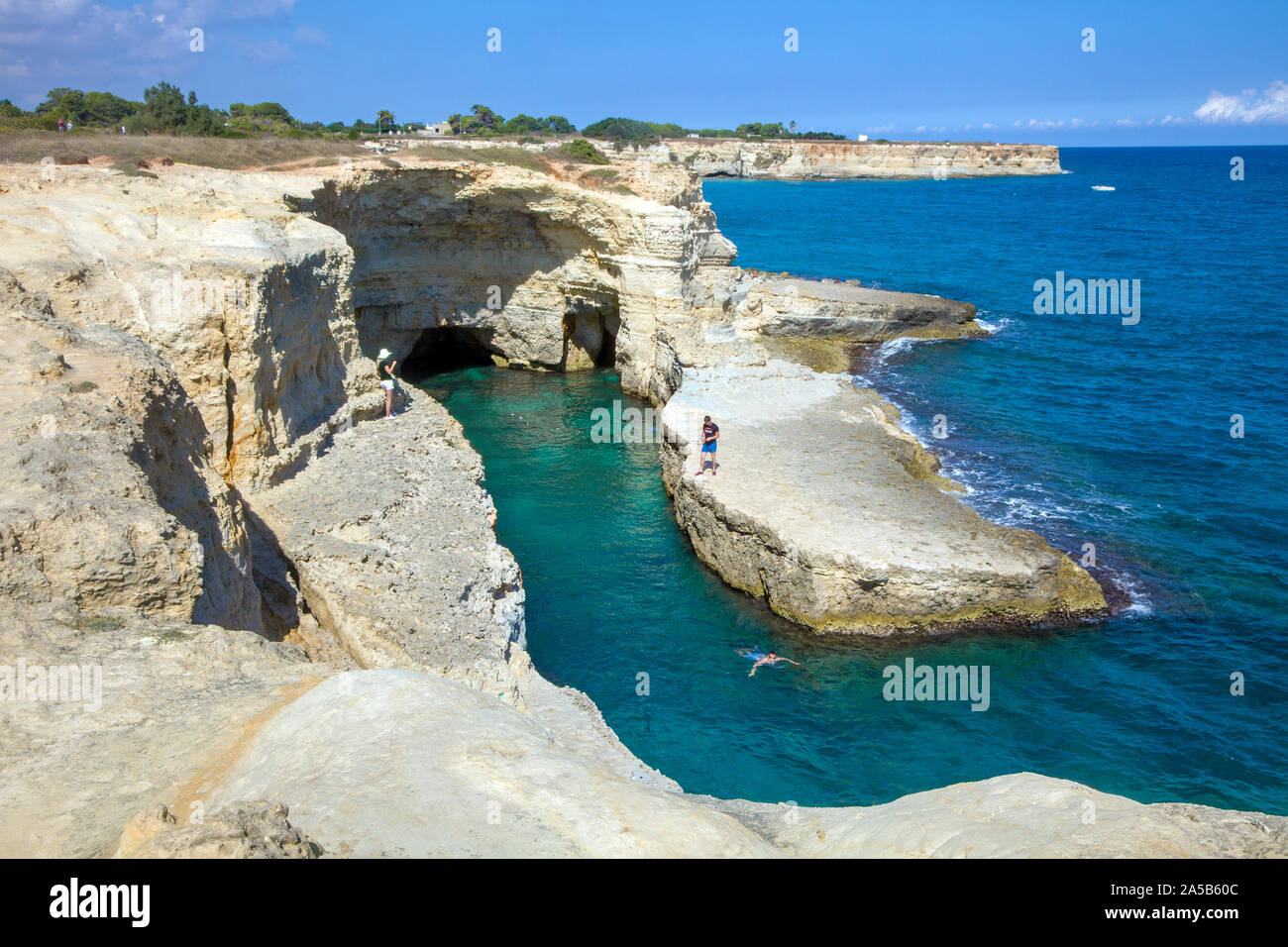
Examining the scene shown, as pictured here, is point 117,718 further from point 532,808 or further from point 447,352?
point 447,352

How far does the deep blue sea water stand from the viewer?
1577 centimetres

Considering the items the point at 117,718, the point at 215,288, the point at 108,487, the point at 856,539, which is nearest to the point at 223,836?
the point at 117,718

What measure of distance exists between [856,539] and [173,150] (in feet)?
85.4

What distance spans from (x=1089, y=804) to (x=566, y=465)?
74.1ft

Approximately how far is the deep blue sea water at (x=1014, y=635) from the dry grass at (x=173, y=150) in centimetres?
1018

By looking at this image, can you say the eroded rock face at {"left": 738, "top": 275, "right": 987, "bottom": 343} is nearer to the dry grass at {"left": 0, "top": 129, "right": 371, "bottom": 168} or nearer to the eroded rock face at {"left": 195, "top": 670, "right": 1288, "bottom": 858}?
the dry grass at {"left": 0, "top": 129, "right": 371, "bottom": 168}

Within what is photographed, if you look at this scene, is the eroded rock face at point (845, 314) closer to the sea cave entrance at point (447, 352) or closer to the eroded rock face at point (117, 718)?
the sea cave entrance at point (447, 352)

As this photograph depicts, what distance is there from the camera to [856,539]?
1967cm

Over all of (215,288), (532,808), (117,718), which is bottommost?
(532,808)

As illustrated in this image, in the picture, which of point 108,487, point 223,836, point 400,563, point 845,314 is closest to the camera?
point 223,836

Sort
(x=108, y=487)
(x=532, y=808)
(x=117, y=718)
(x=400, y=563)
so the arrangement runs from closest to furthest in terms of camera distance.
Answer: (x=532, y=808)
(x=117, y=718)
(x=108, y=487)
(x=400, y=563)

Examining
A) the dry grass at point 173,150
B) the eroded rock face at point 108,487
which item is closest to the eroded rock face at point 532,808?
the eroded rock face at point 108,487

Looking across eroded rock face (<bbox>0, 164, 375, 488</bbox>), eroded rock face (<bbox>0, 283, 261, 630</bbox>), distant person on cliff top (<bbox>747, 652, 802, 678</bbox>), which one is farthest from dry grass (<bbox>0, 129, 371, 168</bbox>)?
distant person on cliff top (<bbox>747, 652, 802, 678</bbox>)
